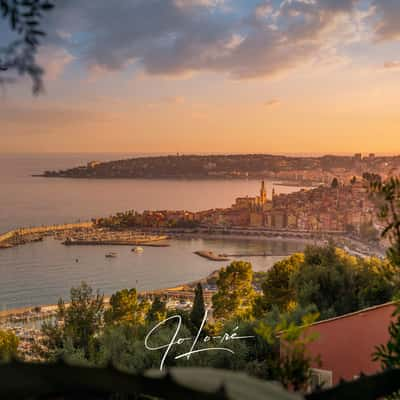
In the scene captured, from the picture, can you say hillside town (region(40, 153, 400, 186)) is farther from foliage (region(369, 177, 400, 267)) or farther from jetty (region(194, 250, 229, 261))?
foliage (region(369, 177, 400, 267))

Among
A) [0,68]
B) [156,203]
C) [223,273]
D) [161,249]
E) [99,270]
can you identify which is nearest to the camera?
[0,68]

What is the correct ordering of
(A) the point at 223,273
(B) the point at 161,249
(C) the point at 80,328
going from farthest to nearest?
(B) the point at 161,249, (A) the point at 223,273, (C) the point at 80,328

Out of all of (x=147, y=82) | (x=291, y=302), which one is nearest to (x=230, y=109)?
(x=147, y=82)

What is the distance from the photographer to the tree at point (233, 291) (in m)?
8.96

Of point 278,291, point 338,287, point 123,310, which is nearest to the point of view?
point 338,287

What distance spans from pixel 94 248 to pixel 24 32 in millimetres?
29768

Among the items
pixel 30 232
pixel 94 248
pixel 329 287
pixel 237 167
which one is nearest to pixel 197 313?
pixel 329 287

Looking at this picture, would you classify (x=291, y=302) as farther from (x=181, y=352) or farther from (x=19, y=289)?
(x=19, y=289)

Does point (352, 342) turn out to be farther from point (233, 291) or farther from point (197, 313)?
point (233, 291)

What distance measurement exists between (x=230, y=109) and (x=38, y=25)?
2770 centimetres

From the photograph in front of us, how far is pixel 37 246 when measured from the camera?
101 feet

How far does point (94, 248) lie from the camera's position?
29.6 metres

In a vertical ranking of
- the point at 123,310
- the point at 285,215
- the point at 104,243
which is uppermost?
the point at 123,310

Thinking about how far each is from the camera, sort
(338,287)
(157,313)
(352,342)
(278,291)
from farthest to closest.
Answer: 1. (157,313)
2. (278,291)
3. (338,287)
4. (352,342)
